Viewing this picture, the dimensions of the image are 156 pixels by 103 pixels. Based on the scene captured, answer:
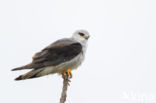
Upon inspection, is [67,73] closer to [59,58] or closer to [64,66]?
[64,66]

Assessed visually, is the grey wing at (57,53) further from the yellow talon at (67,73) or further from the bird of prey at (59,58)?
→ the yellow talon at (67,73)

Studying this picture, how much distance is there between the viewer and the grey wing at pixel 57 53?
25.9 feet

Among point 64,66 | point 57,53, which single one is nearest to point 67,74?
point 64,66

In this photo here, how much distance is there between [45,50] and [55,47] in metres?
0.30

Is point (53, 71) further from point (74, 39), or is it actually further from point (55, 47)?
point (74, 39)

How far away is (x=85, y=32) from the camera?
9555mm

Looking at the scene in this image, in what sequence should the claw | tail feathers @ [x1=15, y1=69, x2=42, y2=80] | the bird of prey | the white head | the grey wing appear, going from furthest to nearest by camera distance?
the white head, the claw, the grey wing, the bird of prey, tail feathers @ [x1=15, y1=69, x2=42, y2=80]

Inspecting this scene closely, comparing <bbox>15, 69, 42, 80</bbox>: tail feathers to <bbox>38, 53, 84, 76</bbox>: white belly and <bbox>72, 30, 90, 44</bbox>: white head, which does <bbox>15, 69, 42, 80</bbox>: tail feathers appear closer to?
<bbox>38, 53, 84, 76</bbox>: white belly

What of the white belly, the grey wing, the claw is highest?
the grey wing

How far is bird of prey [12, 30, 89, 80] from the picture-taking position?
777 centimetres

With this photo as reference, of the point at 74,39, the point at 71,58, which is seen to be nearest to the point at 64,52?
the point at 71,58

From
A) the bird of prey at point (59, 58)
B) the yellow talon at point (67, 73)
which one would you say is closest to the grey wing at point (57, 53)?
the bird of prey at point (59, 58)

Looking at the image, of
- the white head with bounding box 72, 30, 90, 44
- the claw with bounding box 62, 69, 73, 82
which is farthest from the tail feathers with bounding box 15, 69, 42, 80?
the white head with bounding box 72, 30, 90, 44

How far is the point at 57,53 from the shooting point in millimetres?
8406
